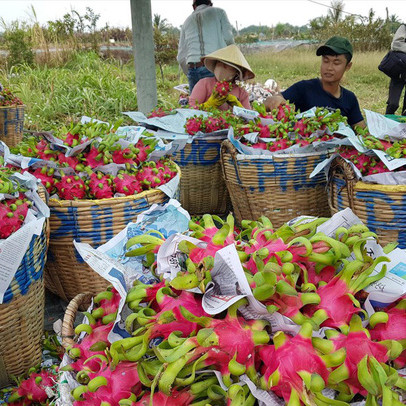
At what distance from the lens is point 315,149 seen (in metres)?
2.31

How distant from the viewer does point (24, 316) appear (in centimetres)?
145

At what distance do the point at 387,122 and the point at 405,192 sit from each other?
535 mm

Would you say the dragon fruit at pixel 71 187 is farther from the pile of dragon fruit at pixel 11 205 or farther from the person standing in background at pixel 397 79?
the person standing in background at pixel 397 79

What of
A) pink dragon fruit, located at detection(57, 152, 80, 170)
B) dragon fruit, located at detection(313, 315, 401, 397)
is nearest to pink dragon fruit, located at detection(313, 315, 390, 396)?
dragon fruit, located at detection(313, 315, 401, 397)

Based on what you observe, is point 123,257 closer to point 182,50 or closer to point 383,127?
point 383,127

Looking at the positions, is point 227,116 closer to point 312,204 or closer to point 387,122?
point 312,204

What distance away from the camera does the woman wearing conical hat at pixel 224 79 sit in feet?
10.3

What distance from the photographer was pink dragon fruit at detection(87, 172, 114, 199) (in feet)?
5.64

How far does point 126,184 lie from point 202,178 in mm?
1143

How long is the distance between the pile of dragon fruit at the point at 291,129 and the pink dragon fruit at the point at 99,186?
97 cm

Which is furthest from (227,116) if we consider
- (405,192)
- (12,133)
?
(12,133)

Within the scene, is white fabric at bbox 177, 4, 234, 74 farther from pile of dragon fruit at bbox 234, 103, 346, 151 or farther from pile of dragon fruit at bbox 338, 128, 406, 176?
pile of dragon fruit at bbox 338, 128, 406, 176

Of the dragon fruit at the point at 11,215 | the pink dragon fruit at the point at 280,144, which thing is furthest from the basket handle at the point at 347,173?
the dragon fruit at the point at 11,215

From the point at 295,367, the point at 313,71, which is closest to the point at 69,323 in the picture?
the point at 295,367
